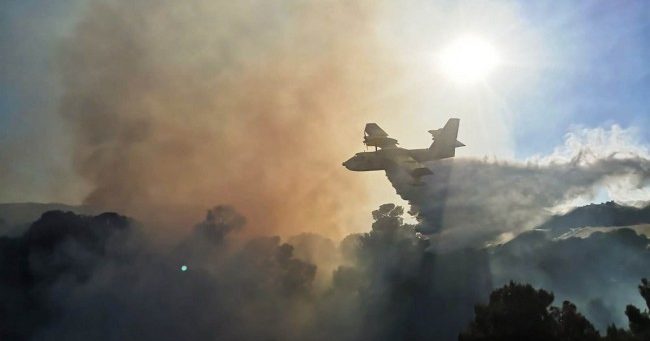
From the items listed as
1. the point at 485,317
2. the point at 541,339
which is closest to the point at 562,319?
the point at 541,339

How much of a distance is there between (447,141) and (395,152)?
15.1 metres

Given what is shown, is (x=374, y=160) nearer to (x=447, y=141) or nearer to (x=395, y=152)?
(x=395, y=152)

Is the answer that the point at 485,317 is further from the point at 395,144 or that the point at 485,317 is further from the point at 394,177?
the point at 395,144

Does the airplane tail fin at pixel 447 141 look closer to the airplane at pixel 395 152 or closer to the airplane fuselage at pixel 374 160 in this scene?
the airplane at pixel 395 152

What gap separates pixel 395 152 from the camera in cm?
9462

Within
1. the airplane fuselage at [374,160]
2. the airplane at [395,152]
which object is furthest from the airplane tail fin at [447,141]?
the airplane fuselage at [374,160]

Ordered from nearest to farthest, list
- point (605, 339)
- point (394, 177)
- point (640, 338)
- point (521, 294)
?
point (640, 338) → point (605, 339) → point (521, 294) → point (394, 177)

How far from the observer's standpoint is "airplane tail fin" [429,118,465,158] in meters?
102

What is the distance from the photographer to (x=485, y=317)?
80.1 m

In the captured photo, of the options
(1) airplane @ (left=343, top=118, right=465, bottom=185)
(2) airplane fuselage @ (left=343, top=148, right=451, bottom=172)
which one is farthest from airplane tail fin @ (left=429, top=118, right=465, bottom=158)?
(2) airplane fuselage @ (left=343, top=148, right=451, bottom=172)

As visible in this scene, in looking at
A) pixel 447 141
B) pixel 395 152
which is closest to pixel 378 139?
pixel 395 152

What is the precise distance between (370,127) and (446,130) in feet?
59.0

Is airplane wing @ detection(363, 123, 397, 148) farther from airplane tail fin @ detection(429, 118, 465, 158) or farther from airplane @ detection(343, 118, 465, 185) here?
airplane tail fin @ detection(429, 118, 465, 158)

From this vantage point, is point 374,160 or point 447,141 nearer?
point 374,160
